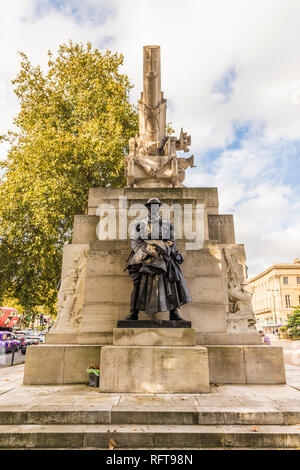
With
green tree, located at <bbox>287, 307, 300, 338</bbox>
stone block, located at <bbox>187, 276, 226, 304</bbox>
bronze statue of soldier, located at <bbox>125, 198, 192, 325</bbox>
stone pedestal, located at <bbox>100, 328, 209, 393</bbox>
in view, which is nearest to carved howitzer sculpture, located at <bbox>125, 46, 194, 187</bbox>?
stone block, located at <bbox>187, 276, 226, 304</bbox>

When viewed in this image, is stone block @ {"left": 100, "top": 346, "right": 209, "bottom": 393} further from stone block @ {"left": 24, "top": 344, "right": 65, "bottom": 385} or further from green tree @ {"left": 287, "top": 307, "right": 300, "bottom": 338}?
green tree @ {"left": 287, "top": 307, "right": 300, "bottom": 338}

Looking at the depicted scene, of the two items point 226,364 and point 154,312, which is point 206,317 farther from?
point 154,312

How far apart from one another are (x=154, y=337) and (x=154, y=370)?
2.12ft

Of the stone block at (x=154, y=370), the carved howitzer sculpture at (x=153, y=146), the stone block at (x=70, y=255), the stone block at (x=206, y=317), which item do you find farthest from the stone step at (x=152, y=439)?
the carved howitzer sculpture at (x=153, y=146)

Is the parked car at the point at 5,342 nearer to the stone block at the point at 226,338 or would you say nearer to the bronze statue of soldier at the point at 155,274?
the stone block at the point at 226,338

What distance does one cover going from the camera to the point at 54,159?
1895cm

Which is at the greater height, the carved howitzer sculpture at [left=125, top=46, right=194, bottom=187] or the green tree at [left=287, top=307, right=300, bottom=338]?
the carved howitzer sculpture at [left=125, top=46, right=194, bottom=187]

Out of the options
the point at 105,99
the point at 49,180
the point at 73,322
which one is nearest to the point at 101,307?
the point at 73,322

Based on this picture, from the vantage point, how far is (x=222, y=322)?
7.83m

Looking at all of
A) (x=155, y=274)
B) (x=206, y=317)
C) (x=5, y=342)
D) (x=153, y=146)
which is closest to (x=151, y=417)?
(x=155, y=274)

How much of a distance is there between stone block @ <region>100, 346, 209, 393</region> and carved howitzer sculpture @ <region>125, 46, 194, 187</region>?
611 centimetres

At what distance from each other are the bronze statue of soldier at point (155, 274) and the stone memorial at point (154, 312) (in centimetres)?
3

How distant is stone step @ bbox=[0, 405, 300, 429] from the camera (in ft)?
15.3

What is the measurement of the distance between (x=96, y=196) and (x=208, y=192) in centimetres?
350
